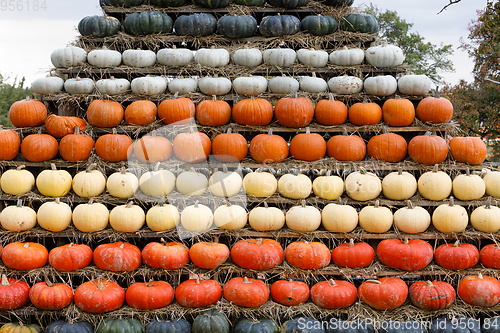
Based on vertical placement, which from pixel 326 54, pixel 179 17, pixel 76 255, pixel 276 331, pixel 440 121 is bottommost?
pixel 276 331

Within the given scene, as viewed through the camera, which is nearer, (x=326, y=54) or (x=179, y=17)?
(x=326, y=54)

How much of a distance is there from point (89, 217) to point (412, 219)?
341 cm

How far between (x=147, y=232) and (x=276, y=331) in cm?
168

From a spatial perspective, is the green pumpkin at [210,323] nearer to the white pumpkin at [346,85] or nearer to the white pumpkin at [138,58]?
the white pumpkin at [346,85]

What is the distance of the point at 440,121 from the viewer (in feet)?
14.8

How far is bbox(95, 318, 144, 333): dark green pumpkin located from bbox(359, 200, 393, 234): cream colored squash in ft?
8.17

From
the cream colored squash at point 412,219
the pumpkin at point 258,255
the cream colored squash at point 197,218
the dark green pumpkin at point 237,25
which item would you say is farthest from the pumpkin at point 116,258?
the dark green pumpkin at point 237,25

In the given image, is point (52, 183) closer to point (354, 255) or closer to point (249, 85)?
point (249, 85)

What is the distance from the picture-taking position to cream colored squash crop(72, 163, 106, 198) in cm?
421

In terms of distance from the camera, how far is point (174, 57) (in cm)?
480

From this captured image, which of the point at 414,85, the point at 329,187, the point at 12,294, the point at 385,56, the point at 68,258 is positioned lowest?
the point at 12,294

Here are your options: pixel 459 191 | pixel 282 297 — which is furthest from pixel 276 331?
pixel 459 191

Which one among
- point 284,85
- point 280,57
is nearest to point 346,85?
point 284,85

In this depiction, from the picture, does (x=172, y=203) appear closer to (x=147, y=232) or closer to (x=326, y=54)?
(x=147, y=232)
